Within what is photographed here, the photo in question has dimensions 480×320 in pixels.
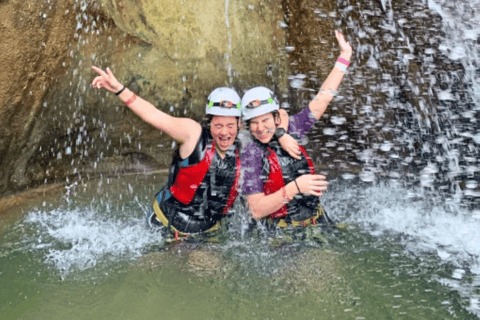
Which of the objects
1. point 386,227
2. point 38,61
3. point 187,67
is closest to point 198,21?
point 187,67

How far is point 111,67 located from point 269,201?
2.74 meters

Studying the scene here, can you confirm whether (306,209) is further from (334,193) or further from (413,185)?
(413,185)

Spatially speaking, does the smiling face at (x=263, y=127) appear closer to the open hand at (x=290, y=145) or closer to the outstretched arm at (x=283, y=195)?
the open hand at (x=290, y=145)

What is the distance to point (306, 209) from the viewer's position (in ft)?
11.1

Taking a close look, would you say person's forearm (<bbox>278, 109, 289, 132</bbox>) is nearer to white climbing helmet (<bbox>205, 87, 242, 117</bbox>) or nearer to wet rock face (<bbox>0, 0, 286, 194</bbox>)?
white climbing helmet (<bbox>205, 87, 242, 117</bbox>)

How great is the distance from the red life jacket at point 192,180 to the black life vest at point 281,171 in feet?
0.65

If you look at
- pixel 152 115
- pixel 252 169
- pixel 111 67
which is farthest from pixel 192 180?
pixel 111 67

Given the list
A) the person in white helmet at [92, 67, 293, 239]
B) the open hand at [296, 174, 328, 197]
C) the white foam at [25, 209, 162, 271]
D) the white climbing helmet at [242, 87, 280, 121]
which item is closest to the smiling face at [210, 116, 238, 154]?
the person in white helmet at [92, 67, 293, 239]

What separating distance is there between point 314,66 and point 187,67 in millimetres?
1437

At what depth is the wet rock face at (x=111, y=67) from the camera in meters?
3.98

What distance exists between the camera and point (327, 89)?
3416 millimetres

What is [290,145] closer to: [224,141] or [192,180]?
[224,141]

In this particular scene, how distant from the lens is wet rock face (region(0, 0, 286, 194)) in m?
3.98

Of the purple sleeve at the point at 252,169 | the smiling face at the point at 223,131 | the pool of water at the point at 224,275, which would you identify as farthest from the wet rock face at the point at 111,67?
the purple sleeve at the point at 252,169
